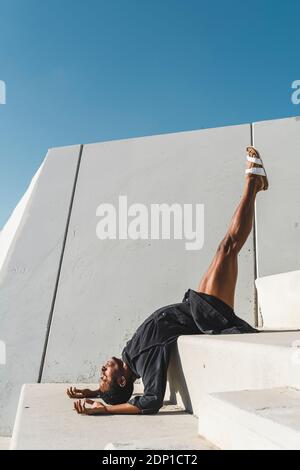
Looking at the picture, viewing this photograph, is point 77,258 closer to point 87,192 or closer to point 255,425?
point 87,192

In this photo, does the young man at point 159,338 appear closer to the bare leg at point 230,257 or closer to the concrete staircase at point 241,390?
the bare leg at point 230,257

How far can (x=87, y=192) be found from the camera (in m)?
4.01

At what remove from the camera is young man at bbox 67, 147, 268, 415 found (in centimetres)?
204

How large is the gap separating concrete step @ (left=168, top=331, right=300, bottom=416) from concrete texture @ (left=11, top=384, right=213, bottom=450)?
0.13m

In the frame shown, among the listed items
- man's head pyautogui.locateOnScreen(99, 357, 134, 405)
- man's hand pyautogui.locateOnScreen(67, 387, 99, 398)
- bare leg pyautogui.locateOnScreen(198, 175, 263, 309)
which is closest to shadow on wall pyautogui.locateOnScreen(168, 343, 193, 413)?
man's head pyautogui.locateOnScreen(99, 357, 134, 405)

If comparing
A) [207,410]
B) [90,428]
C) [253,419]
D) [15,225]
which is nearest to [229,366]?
[207,410]

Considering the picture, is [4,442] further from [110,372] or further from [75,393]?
[110,372]

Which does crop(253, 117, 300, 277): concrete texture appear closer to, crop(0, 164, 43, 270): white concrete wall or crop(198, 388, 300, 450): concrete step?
crop(0, 164, 43, 270): white concrete wall

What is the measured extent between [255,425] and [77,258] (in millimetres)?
2820

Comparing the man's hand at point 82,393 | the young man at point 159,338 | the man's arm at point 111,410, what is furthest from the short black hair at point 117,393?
the man's hand at point 82,393

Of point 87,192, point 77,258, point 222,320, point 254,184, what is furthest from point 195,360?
point 87,192

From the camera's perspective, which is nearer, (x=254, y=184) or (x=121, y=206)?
(x=254, y=184)

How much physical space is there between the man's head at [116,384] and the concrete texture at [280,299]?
124 centimetres

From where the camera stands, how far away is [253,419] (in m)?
1.00
